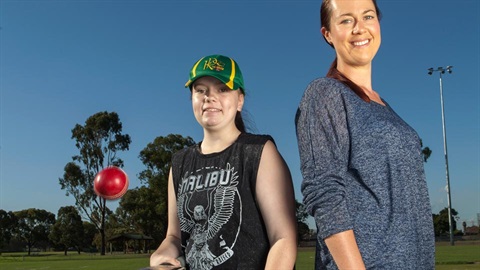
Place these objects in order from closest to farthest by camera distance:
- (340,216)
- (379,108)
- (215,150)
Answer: (340,216) < (379,108) < (215,150)

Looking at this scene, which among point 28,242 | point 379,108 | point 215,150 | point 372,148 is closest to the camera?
point 372,148

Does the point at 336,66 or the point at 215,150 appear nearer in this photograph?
the point at 336,66

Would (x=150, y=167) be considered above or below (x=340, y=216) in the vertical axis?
above

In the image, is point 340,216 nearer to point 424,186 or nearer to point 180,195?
point 424,186

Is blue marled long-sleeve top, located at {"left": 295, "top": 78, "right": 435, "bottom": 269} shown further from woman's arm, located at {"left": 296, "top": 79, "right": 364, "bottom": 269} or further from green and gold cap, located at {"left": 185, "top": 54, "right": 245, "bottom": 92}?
green and gold cap, located at {"left": 185, "top": 54, "right": 245, "bottom": 92}

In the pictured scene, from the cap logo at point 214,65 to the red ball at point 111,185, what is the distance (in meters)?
10.6

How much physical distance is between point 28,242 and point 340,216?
88.9m

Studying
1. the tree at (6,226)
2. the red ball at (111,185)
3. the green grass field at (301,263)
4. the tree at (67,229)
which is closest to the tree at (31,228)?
the tree at (6,226)

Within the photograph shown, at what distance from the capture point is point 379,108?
1.98 meters

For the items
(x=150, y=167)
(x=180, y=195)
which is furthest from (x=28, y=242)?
(x=180, y=195)

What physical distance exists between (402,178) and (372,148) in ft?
0.46

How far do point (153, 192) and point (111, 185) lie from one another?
36.6 meters

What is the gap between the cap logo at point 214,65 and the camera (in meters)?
2.28

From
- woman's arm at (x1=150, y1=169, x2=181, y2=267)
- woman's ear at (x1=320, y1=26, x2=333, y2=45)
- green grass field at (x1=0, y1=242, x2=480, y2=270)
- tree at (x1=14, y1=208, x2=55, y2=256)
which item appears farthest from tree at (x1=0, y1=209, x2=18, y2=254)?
woman's ear at (x1=320, y1=26, x2=333, y2=45)
